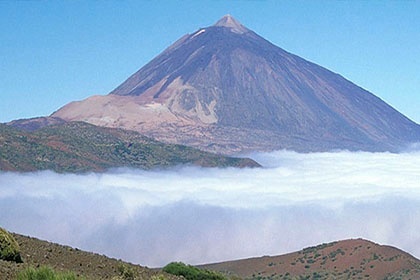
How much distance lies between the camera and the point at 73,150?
171750mm

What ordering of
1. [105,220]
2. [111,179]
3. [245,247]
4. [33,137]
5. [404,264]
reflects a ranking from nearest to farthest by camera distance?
[404,264], [245,247], [33,137], [105,220], [111,179]

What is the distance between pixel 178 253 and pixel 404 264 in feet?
236

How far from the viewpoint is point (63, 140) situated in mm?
171750

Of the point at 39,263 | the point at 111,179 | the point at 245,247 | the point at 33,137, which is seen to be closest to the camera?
the point at 39,263

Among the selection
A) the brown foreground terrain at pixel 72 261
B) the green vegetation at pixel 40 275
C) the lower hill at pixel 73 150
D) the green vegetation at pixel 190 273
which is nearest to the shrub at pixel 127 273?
the brown foreground terrain at pixel 72 261

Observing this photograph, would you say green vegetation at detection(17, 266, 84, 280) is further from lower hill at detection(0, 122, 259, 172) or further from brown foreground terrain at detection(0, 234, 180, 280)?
lower hill at detection(0, 122, 259, 172)

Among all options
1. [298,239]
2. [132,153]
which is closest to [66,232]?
[132,153]

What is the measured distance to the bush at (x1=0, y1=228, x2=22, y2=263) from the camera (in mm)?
20328

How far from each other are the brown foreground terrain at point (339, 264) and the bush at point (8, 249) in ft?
137

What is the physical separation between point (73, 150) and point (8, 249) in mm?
153388

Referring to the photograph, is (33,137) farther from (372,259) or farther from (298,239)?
(372,259)

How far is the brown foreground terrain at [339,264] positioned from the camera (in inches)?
2399

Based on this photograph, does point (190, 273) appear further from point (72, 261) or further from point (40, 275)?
point (40, 275)

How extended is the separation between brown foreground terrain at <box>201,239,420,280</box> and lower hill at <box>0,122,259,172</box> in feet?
295
